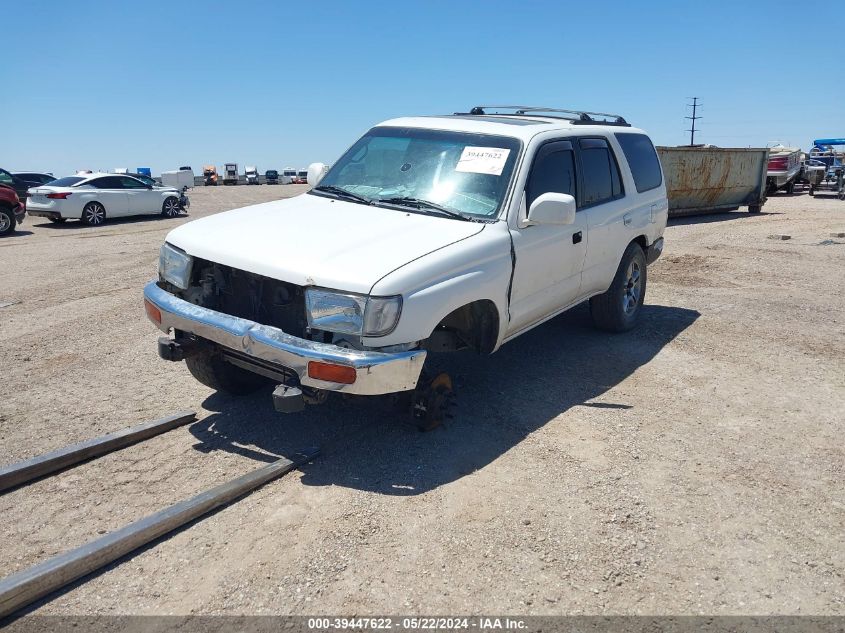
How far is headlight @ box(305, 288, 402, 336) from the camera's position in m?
3.60

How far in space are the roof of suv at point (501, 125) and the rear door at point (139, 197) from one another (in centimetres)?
1657

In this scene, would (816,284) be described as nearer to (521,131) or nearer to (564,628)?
(521,131)

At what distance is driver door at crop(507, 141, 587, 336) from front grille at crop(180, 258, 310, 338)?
4.89 feet

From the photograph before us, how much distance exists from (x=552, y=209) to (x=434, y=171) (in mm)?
927

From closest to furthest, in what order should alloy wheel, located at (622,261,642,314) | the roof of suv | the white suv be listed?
the white suv
the roof of suv
alloy wheel, located at (622,261,642,314)

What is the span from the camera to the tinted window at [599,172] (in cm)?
574

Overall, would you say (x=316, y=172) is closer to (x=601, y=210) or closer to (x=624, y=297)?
(x=601, y=210)

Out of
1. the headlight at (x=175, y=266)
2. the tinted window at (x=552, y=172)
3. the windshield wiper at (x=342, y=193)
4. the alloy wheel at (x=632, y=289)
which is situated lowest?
the alloy wheel at (x=632, y=289)

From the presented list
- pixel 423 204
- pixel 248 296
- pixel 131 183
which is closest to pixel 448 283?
pixel 423 204

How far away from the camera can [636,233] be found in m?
6.50

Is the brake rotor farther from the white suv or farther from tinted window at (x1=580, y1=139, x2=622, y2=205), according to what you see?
tinted window at (x1=580, y1=139, x2=622, y2=205)

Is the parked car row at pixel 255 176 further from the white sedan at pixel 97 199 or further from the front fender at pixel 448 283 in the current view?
the front fender at pixel 448 283

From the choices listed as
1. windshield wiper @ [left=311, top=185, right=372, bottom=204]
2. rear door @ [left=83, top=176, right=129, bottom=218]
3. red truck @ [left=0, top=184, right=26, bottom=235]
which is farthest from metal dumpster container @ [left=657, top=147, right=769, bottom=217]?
red truck @ [left=0, top=184, right=26, bottom=235]

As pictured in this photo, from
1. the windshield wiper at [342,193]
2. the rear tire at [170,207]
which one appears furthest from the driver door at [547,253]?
the rear tire at [170,207]
